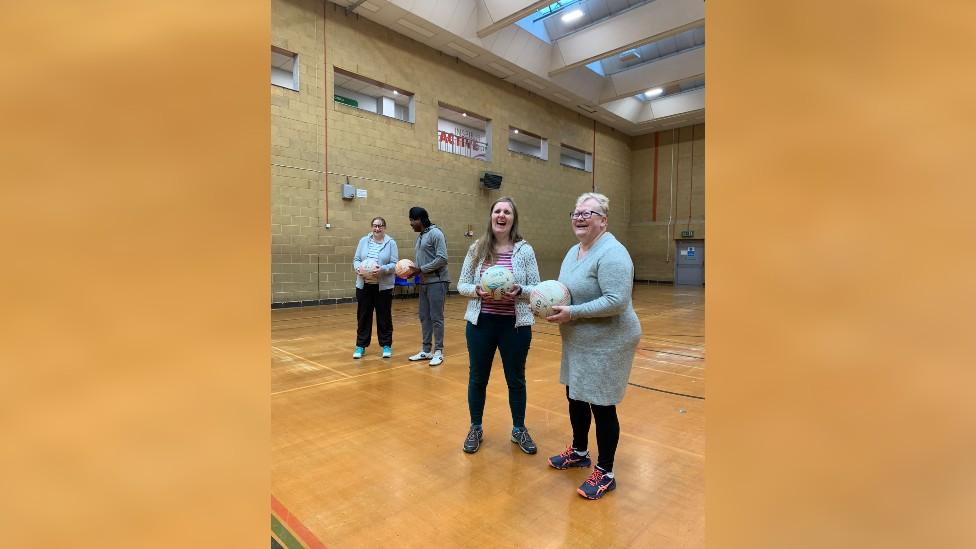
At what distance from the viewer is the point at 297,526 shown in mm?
Result: 1760

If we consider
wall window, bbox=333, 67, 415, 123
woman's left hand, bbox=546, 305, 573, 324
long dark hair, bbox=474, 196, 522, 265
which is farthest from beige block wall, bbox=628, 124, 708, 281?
woman's left hand, bbox=546, 305, 573, 324

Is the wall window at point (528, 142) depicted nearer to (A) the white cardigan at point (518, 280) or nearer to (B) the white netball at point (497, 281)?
(A) the white cardigan at point (518, 280)

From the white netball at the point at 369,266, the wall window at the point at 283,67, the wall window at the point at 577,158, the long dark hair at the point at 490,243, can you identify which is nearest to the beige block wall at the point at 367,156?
the wall window at the point at 283,67

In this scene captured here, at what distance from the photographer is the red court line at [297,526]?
165cm

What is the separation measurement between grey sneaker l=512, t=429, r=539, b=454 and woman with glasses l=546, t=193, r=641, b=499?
412 mm

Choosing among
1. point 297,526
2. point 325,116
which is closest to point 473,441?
point 297,526

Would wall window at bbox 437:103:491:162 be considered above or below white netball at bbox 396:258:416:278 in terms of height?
above

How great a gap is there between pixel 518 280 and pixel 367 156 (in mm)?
7687

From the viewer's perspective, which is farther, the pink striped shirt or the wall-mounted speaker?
the wall-mounted speaker

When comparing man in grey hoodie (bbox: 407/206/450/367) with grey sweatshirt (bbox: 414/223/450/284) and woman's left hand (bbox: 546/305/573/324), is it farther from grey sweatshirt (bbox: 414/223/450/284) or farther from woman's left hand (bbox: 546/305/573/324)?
woman's left hand (bbox: 546/305/573/324)

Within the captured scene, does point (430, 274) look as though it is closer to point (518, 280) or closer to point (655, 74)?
point (518, 280)

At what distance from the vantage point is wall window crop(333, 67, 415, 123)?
372 inches
